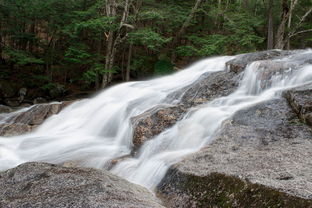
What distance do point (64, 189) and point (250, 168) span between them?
232 centimetres

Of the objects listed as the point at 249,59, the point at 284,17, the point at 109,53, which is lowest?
the point at 109,53

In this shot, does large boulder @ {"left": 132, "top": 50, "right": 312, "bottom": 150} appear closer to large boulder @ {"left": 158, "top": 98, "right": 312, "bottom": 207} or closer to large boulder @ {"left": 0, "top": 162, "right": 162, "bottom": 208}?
large boulder @ {"left": 158, "top": 98, "right": 312, "bottom": 207}

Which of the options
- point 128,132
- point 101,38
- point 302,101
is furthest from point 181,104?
point 101,38

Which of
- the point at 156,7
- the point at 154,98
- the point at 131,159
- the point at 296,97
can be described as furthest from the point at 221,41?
the point at 131,159

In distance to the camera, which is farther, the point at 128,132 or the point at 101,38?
the point at 101,38

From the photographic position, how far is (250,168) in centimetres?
351

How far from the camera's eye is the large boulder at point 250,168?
2.84 metres

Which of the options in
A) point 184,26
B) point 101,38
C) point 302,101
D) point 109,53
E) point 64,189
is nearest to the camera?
point 64,189

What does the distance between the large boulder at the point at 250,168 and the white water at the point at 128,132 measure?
466 mm

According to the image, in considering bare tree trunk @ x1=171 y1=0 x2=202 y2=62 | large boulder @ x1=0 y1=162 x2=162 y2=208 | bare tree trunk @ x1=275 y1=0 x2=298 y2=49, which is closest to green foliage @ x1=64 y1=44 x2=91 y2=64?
bare tree trunk @ x1=171 y1=0 x2=202 y2=62

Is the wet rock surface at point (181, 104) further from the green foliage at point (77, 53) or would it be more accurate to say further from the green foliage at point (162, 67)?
the green foliage at point (162, 67)

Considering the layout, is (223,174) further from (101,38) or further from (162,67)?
(101,38)

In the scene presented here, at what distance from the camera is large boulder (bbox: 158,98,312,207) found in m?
2.84

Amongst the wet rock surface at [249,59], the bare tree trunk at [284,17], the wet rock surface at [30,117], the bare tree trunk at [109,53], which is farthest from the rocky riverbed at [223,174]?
the bare tree trunk at [284,17]
